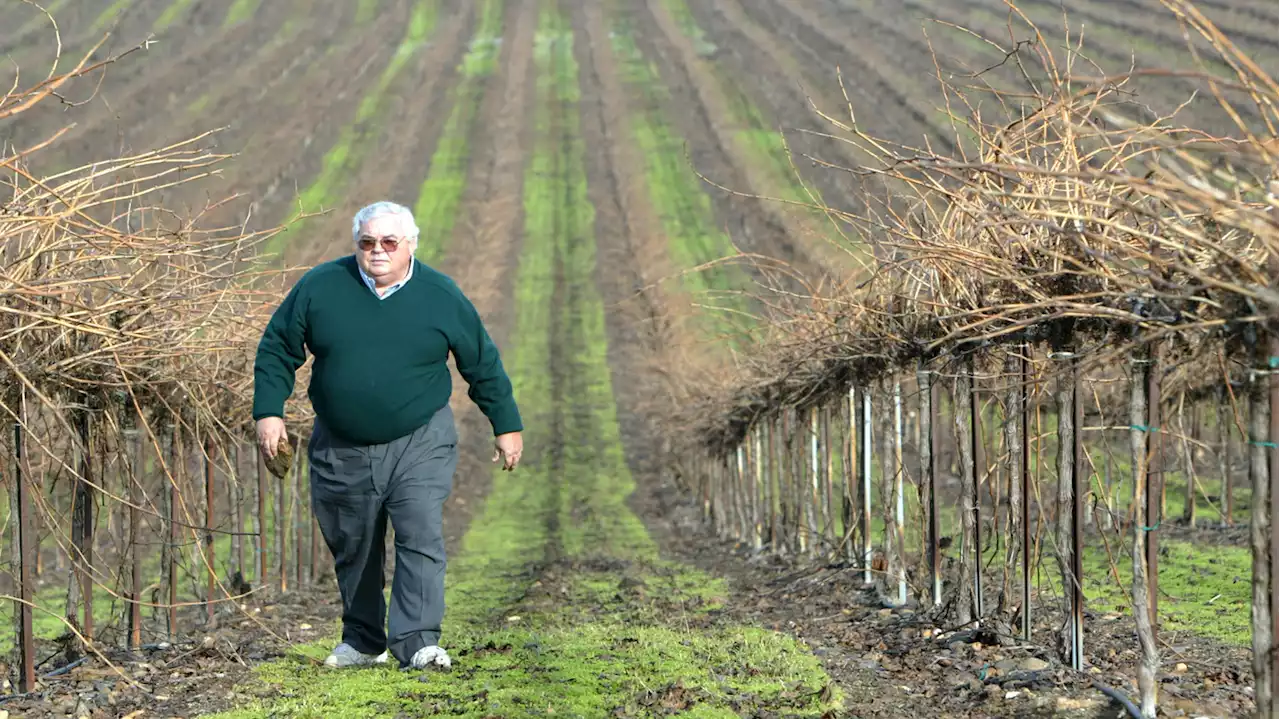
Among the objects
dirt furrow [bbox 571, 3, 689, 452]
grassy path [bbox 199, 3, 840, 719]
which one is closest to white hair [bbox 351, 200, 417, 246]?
grassy path [bbox 199, 3, 840, 719]

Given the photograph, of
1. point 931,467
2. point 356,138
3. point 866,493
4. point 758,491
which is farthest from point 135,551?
point 356,138

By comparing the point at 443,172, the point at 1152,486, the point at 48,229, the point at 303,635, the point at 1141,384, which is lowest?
the point at 303,635

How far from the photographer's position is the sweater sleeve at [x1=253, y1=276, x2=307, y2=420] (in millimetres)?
6680

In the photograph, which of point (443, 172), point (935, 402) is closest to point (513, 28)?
point (443, 172)

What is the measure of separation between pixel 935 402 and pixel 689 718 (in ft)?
15.4

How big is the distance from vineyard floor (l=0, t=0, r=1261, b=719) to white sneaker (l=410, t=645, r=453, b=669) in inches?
2.2

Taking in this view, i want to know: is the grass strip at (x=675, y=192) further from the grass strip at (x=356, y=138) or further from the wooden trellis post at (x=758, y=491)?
the wooden trellis post at (x=758, y=491)

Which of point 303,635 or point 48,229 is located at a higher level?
point 48,229

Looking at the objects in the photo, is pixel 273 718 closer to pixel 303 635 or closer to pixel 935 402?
pixel 303 635

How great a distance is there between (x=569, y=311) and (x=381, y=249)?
44665 millimetres

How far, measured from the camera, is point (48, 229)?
227 inches

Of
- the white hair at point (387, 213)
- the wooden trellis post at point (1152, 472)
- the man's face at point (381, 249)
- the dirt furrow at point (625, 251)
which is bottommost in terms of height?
the wooden trellis post at point (1152, 472)

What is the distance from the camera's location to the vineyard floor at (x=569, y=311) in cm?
609

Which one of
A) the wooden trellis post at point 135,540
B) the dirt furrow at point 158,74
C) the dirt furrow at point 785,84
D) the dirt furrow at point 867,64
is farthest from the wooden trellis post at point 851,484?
the dirt furrow at point 158,74
